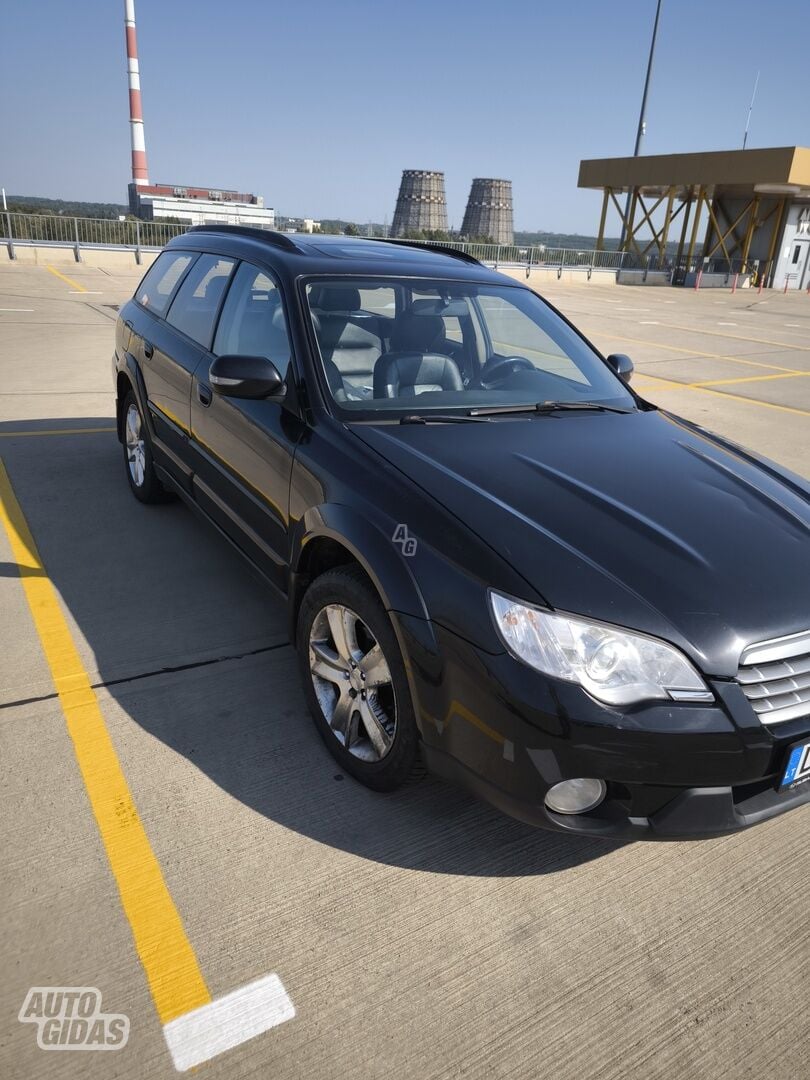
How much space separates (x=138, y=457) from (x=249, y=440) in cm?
202

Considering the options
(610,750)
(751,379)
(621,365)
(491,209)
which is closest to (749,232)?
(751,379)

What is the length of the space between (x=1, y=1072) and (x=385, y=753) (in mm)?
1214

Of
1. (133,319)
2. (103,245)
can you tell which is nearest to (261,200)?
(103,245)

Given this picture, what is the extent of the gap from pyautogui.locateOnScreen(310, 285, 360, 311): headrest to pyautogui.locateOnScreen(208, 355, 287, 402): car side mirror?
0.40m

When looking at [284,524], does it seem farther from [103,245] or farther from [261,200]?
[261,200]

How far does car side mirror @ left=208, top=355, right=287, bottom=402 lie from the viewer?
279 cm

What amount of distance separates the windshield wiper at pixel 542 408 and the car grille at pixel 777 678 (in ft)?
4.64

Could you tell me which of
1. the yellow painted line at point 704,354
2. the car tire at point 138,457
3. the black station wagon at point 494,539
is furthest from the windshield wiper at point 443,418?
the yellow painted line at point 704,354

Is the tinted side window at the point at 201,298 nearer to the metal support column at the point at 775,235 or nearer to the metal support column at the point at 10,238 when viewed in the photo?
the metal support column at the point at 10,238

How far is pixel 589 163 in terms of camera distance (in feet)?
121

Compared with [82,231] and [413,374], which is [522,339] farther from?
[82,231]

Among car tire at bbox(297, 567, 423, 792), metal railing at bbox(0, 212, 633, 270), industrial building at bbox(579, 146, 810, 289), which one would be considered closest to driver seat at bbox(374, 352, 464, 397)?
car tire at bbox(297, 567, 423, 792)

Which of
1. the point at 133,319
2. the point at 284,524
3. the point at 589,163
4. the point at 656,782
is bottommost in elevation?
the point at 656,782
